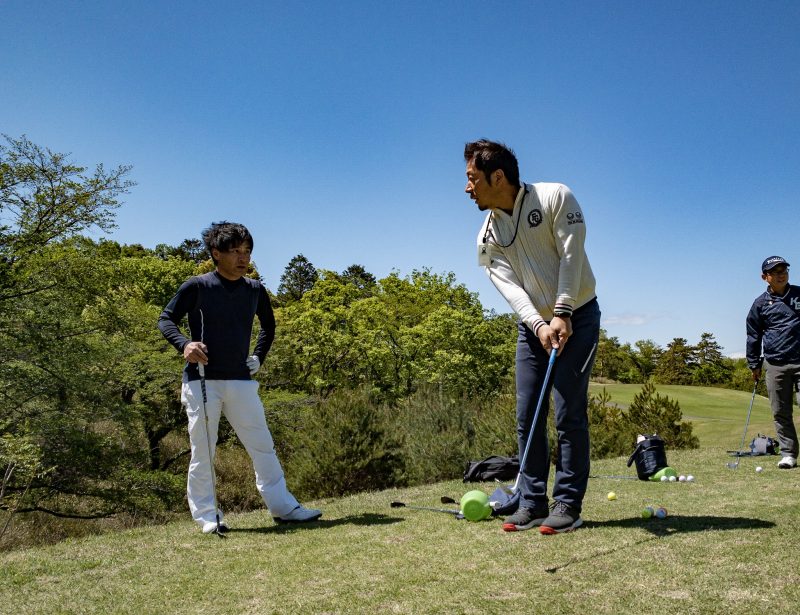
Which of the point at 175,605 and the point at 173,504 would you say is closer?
the point at 175,605

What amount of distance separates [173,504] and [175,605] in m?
15.6

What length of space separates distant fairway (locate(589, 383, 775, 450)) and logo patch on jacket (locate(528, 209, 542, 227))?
1413 centimetres

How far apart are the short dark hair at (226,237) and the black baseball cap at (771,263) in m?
5.71

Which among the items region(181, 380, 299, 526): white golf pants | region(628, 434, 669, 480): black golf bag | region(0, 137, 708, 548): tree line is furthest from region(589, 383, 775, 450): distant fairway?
region(181, 380, 299, 526): white golf pants

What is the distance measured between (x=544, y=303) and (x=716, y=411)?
1134 inches

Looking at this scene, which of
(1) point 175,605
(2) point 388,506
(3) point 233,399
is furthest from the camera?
(2) point 388,506

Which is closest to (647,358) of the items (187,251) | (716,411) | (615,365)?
(615,365)

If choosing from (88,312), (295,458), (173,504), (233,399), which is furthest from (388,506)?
(88,312)

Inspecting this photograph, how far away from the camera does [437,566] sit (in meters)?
3.15

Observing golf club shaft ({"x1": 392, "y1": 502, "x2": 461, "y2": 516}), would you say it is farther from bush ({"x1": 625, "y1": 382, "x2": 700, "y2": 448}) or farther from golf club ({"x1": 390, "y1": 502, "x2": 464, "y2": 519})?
bush ({"x1": 625, "y1": 382, "x2": 700, "y2": 448})

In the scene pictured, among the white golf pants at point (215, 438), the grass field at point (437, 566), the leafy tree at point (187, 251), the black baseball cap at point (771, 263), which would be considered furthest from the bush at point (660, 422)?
the leafy tree at point (187, 251)

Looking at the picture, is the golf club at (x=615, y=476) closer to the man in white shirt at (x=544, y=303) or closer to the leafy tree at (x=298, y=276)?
the man in white shirt at (x=544, y=303)

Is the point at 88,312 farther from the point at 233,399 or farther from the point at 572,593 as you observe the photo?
the point at 572,593

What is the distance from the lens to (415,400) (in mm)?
12891
